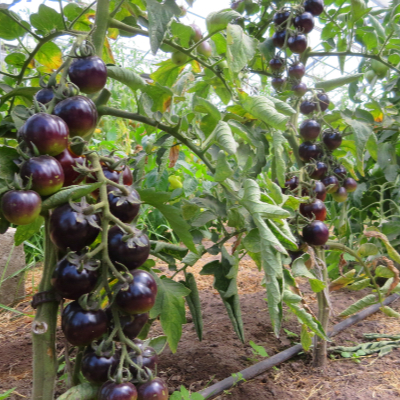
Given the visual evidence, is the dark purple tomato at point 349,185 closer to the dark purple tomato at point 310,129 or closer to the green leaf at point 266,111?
the dark purple tomato at point 310,129

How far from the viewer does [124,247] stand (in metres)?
0.50

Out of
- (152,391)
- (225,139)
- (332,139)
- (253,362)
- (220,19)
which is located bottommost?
(253,362)

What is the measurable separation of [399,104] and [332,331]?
112cm

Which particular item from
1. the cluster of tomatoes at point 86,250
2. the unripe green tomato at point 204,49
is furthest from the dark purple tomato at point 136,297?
the unripe green tomato at point 204,49

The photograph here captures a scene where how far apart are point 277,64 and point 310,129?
27cm

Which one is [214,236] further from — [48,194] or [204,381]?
[48,194]

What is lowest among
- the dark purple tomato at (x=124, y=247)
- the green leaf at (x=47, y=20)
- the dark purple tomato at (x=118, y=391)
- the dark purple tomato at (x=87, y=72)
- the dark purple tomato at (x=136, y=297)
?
the dark purple tomato at (x=118, y=391)

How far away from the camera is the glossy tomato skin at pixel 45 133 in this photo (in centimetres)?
46

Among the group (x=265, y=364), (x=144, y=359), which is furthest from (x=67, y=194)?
(x=265, y=364)

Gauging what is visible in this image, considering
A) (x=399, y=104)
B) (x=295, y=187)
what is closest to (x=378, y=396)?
(x=295, y=187)

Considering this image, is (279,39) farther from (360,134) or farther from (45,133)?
(45,133)

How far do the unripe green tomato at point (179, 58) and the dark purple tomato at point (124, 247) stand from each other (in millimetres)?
471

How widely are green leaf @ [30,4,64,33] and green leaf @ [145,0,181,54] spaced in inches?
8.5

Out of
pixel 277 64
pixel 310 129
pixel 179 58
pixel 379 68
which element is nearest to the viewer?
pixel 179 58
